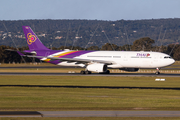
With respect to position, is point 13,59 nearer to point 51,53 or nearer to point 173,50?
point 51,53

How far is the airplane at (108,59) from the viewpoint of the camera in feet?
190

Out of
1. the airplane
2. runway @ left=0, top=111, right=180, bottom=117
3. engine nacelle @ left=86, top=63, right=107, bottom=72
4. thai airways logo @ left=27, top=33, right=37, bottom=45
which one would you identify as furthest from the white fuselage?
runway @ left=0, top=111, right=180, bottom=117

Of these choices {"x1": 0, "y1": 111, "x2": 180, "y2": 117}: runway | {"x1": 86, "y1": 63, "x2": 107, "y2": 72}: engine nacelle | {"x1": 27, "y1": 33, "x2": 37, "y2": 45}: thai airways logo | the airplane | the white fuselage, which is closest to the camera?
{"x1": 0, "y1": 111, "x2": 180, "y2": 117}: runway

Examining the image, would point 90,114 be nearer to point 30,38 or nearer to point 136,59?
point 136,59

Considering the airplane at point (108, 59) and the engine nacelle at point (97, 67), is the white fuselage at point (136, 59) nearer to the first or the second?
the airplane at point (108, 59)

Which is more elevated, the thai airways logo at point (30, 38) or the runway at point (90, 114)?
the thai airways logo at point (30, 38)

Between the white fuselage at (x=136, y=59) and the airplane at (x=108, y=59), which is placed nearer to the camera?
the white fuselage at (x=136, y=59)

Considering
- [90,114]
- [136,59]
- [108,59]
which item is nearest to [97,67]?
[108,59]

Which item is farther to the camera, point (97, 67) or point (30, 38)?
point (30, 38)

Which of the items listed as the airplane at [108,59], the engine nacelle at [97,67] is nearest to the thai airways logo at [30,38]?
the airplane at [108,59]

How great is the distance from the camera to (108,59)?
60.7 meters

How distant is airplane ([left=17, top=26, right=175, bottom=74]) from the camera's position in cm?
5778

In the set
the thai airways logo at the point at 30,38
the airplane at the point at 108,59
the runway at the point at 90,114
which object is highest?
the thai airways logo at the point at 30,38

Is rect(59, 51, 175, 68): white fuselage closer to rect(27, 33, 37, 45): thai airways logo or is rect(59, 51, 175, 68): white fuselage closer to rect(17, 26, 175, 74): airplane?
rect(17, 26, 175, 74): airplane
